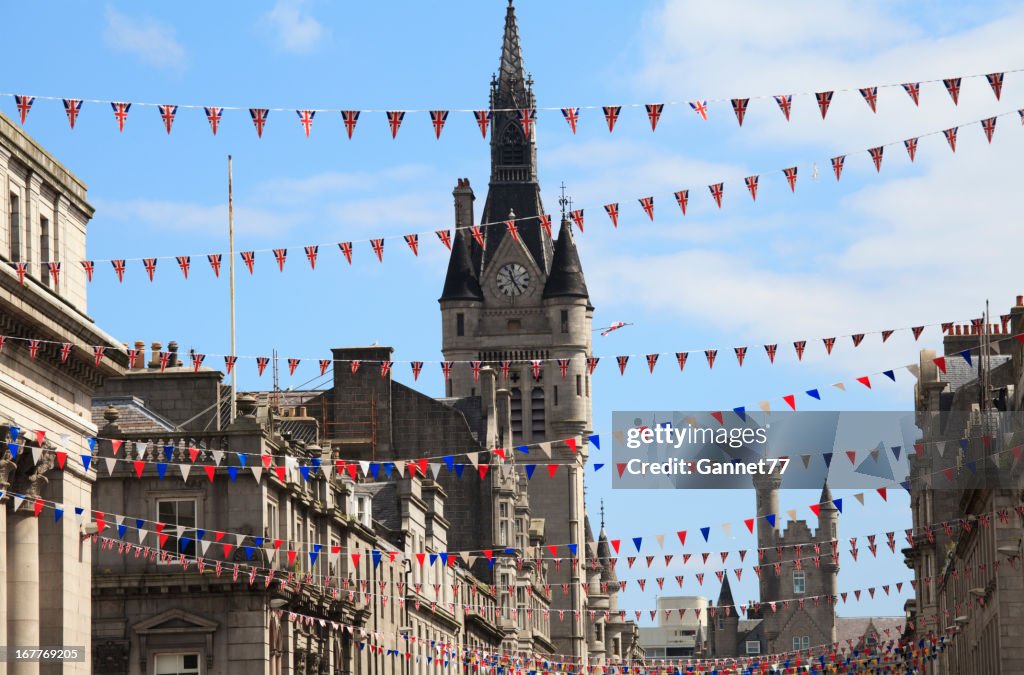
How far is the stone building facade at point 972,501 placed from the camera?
165ft

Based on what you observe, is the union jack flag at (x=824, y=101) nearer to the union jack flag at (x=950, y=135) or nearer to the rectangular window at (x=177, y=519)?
the union jack flag at (x=950, y=135)

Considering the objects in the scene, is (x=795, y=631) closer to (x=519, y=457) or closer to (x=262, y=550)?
(x=519, y=457)

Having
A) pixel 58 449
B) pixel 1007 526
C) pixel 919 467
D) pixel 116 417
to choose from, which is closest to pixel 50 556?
pixel 58 449

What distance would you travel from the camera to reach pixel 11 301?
31.0 metres

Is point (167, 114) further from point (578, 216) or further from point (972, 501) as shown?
point (972, 501)

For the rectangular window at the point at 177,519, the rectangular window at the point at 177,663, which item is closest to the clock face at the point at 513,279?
the rectangular window at the point at 177,519

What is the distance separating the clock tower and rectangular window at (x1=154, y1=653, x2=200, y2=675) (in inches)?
3532

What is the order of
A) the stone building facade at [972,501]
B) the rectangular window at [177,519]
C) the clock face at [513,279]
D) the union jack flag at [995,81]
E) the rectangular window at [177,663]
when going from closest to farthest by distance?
the union jack flag at [995,81], the rectangular window at [177,663], the rectangular window at [177,519], the stone building facade at [972,501], the clock face at [513,279]

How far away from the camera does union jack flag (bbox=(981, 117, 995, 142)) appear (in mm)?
29141

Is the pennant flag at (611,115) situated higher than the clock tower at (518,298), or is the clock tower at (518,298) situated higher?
the clock tower at (518,298)

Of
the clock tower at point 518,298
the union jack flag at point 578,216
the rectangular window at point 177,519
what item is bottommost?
the rectangular window at point 177,519

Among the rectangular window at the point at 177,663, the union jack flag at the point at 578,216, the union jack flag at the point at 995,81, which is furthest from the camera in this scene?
the rectangular window at the point at 177,663

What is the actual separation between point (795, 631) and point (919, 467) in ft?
313

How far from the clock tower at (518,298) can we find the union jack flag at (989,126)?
345 ft
